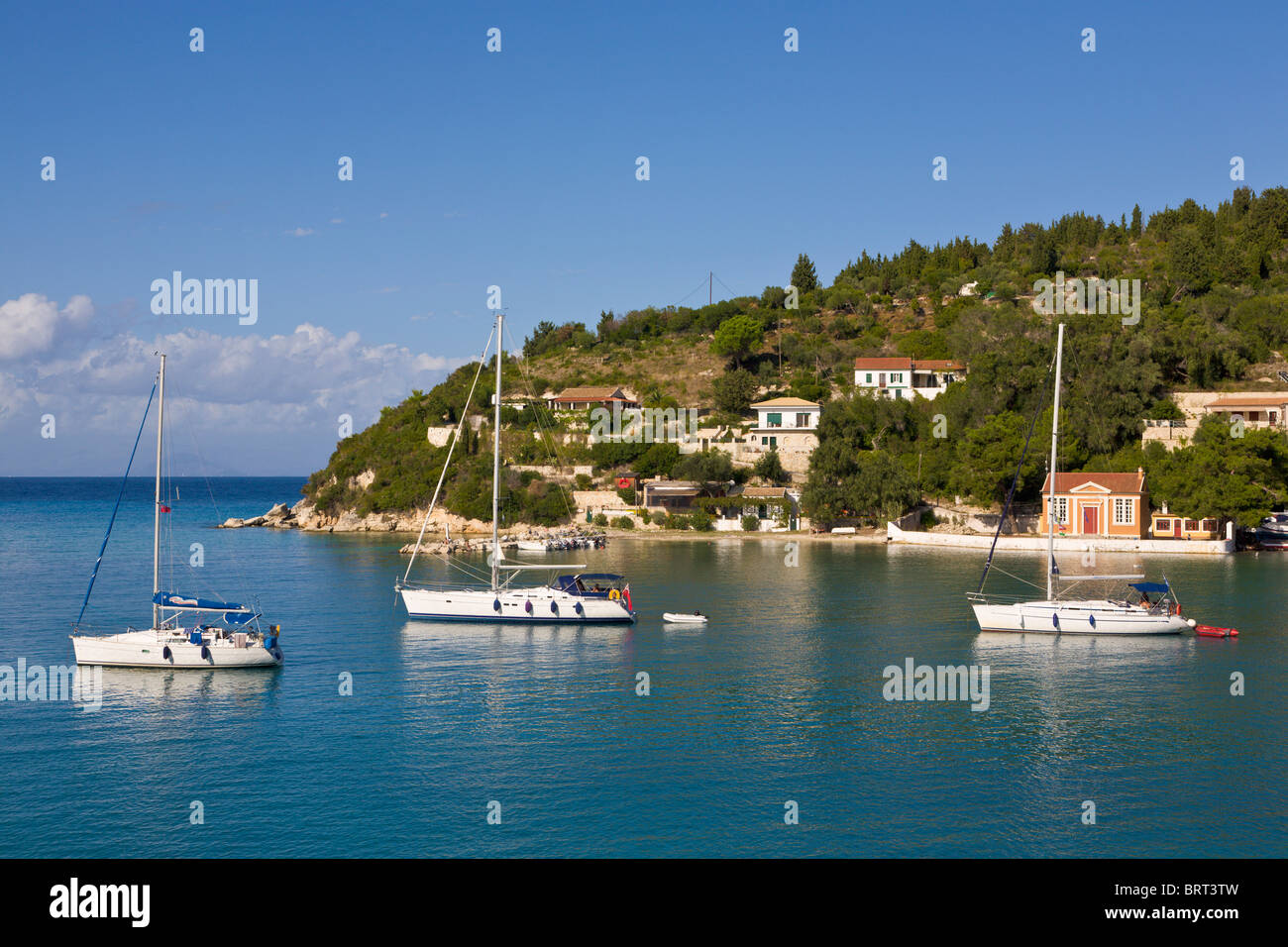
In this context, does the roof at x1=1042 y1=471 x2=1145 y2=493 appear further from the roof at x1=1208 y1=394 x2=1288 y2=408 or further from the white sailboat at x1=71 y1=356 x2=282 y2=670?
the white sailboat at x1=71 y1=356 x2=282 y2=670

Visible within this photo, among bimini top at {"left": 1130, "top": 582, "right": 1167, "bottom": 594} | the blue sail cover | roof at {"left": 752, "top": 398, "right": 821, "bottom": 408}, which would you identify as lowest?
bimini top at {"left": 1130, "top": 582, "right": 1167, "bottom": 594}

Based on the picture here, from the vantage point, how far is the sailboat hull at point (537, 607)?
36250 millimetres

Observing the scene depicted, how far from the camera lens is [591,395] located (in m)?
90.6

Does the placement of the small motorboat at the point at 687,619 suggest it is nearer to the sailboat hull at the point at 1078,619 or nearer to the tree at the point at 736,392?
the sailboat hull at the point at 1078,619

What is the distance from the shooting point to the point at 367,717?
24.4 metres

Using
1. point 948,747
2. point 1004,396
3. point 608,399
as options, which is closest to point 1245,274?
point 1004,396

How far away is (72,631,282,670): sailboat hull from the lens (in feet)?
94.0

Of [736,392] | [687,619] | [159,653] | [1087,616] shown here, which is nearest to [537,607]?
[687,619]

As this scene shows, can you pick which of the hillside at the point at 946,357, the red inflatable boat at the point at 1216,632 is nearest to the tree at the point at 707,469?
the hillside at the point at 946,357

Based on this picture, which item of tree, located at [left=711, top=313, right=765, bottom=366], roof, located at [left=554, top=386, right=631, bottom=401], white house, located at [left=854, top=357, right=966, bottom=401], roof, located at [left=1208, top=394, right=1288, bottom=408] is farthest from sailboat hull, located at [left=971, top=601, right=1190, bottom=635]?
tree, located at [left=711, top=313, right=765, bottom=366]

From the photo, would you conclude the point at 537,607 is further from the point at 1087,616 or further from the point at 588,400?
the point at 588,400

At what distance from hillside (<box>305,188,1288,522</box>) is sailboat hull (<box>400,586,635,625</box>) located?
Answer: 28614mm
